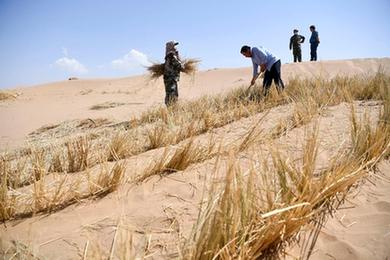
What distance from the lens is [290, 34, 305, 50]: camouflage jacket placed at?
11930mm

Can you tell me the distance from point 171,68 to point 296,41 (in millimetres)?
6886

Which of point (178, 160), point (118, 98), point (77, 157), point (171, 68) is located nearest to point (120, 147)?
point (77, 157)

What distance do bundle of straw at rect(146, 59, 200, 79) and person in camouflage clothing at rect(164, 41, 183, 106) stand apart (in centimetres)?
28

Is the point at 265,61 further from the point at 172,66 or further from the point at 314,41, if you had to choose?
the point at 314,41

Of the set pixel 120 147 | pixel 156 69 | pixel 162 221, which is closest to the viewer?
pixel 162 221

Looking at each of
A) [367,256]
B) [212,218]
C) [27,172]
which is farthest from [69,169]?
[367,256]

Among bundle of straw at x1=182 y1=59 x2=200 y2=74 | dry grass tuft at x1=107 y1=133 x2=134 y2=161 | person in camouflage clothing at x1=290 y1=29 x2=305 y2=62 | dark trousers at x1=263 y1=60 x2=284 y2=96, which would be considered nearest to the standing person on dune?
dark trousers at x1=263 y1=60 x2=284 y2=96

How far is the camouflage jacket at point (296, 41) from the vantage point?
11.9m

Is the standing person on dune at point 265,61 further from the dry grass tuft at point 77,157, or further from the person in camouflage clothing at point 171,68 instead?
the dry grass tuft at point 77,157

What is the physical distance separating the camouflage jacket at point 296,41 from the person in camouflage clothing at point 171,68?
6550 millimetres

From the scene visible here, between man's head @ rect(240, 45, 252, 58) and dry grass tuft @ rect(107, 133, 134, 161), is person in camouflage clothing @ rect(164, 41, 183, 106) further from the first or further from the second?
dry grass tuft @ rect(107, 133, 134, 161)

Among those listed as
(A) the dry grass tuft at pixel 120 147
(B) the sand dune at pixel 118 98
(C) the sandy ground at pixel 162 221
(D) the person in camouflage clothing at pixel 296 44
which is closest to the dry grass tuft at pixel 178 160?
(C) the sandy ground at pixel 162 221

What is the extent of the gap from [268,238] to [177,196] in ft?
2.97

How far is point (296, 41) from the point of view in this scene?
39.8ft
